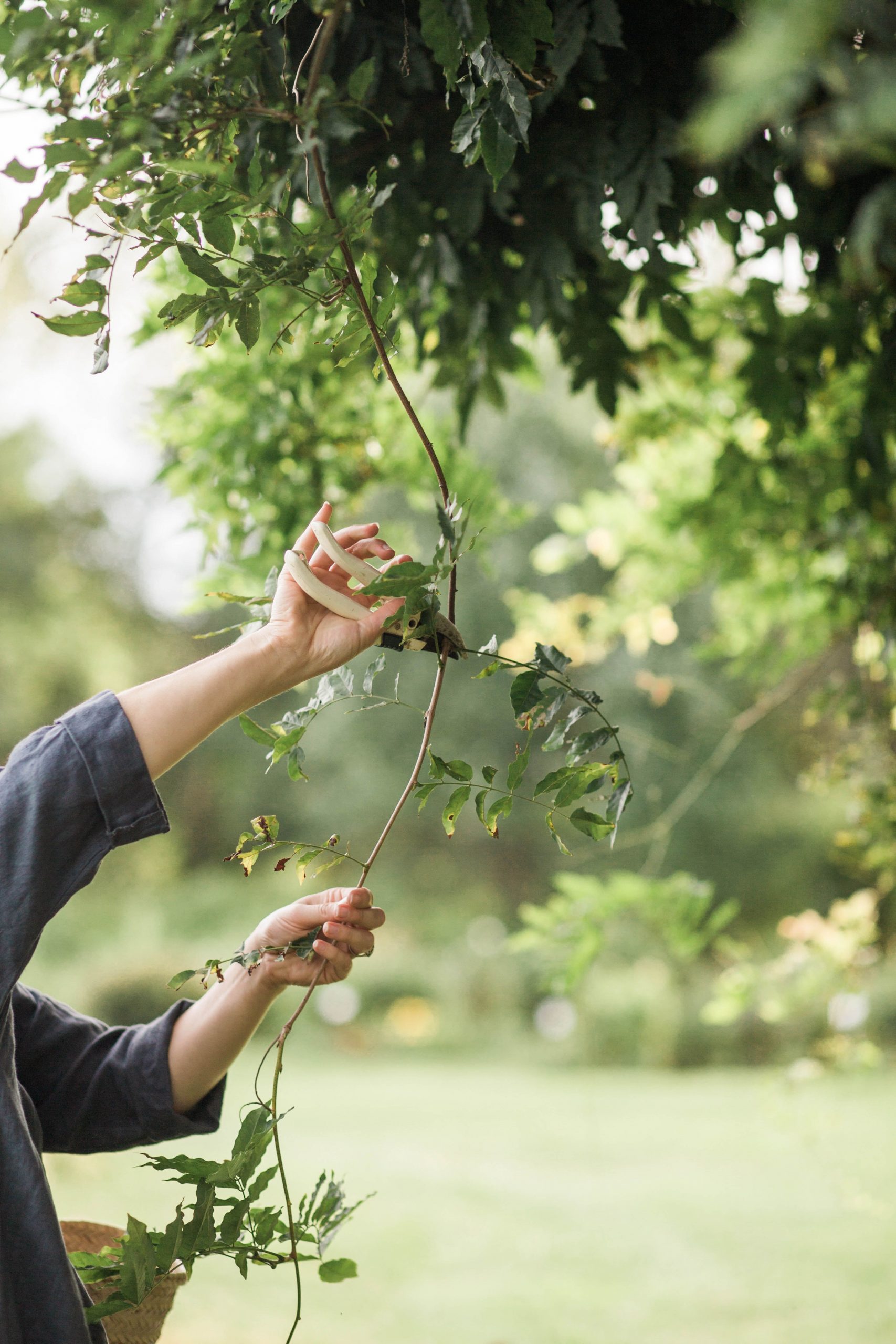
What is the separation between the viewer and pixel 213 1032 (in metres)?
1.10

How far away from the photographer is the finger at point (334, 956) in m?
0.97

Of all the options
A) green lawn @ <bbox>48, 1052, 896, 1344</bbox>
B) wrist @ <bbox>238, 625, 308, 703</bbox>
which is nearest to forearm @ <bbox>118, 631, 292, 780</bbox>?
wrist @ <bbox>238, 625, 308, 703</bbox>

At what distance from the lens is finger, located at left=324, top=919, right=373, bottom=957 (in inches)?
38.1

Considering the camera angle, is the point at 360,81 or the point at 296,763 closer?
the point at 360,81

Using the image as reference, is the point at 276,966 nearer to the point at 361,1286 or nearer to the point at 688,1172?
the point at 361,1286

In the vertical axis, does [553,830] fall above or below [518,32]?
below

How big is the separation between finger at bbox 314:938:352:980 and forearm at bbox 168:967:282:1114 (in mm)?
94

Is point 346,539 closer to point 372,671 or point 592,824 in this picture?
point 372,671

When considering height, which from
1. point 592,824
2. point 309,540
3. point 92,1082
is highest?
point 309,540

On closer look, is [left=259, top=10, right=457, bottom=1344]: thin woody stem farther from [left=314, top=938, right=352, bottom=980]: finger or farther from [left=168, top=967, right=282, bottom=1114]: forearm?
[left=168, top=967, right=282, bottom=1114]: forearm

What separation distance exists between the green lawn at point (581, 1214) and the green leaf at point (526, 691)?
76.9 inches

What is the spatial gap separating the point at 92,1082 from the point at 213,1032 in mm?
139

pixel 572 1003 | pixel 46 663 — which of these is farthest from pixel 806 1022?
pixel 46 663

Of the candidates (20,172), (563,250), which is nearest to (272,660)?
(20,172)
